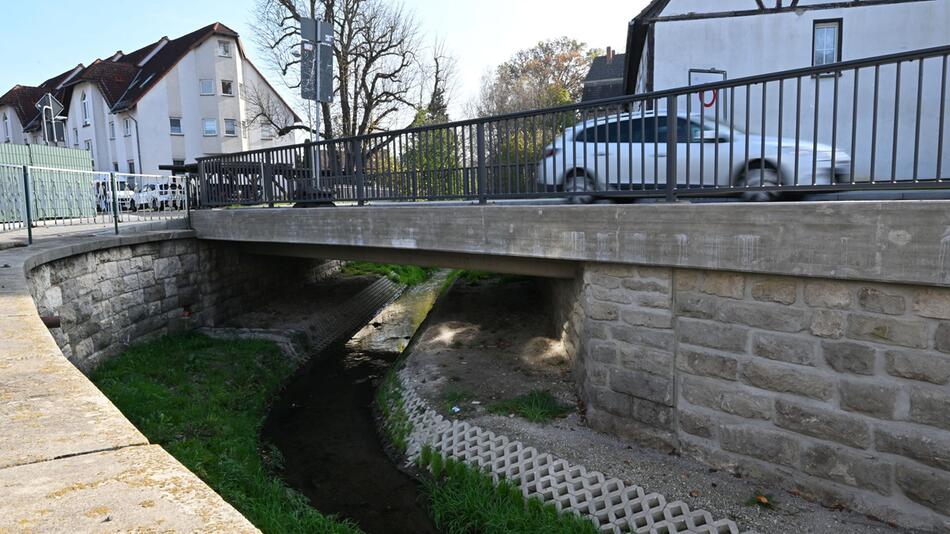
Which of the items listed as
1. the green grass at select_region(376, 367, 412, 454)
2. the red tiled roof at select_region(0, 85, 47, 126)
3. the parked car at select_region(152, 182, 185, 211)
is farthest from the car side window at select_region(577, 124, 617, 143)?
the red tiled roof at select_region(0, 85, 47, 126)

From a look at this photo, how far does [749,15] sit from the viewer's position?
604 inches

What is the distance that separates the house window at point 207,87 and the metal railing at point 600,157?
28791 millimetres

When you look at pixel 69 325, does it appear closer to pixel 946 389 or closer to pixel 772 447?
pixel 772 447

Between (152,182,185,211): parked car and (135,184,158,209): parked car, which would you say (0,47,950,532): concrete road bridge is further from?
(135,184,158,209): parked car

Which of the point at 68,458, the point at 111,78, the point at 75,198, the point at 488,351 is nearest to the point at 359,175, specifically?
the point at 488,351

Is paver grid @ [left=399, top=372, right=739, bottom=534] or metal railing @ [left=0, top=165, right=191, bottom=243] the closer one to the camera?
paver grid @ [left=399, top=372, right=739, bottom=534]

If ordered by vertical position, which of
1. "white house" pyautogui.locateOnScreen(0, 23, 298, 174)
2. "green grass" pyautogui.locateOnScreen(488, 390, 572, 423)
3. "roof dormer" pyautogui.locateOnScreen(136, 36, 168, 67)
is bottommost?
"green grass" pyautogui.locateOnScreen(488, 390, 572, 423)

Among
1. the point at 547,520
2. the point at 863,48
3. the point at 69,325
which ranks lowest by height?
the point at 547,520

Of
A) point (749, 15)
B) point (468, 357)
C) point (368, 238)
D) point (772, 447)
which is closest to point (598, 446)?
point (772, 447)

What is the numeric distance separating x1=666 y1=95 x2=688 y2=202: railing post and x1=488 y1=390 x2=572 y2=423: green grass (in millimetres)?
2810

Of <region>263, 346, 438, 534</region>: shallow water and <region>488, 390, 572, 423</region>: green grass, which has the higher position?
<region>488, 390, 572, 423</region>: green grass

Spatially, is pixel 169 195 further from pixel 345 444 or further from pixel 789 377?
pixel 789 377

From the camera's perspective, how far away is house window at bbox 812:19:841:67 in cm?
1504

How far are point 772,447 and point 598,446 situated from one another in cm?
169
